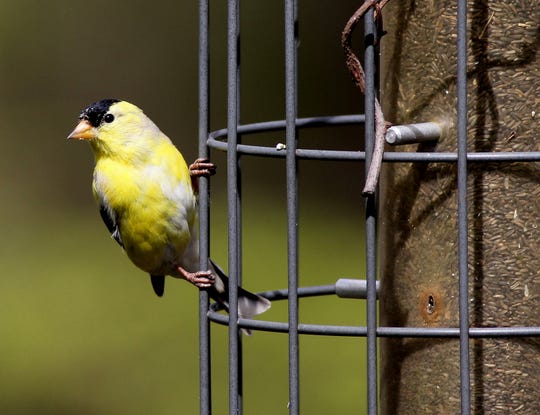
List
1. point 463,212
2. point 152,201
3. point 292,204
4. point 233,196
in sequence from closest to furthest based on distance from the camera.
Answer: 1. point 463,212
2. point 292,204
3. point 233,196
4. point 152,201

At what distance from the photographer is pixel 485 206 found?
3732 millimetres

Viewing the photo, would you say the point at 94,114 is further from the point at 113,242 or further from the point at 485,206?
the point at 113,242

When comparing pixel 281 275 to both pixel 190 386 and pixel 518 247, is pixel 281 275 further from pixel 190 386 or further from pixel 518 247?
pixel 518 247

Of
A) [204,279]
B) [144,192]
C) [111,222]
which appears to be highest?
[144,192]

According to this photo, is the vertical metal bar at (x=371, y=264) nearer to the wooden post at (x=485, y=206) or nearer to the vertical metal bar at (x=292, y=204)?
the vertical metal bar at (x=292, y=204)

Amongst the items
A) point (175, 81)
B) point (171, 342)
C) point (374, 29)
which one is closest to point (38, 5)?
point (175, 81)

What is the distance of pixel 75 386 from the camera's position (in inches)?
313

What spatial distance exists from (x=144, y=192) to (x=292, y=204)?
1356 millimetres

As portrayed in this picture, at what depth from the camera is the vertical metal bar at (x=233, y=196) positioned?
12.3 feet

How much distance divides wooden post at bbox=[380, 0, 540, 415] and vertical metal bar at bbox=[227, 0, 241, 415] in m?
0.54

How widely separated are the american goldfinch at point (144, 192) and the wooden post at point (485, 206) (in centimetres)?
95

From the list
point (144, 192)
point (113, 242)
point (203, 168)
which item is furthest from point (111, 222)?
point (113, 242)

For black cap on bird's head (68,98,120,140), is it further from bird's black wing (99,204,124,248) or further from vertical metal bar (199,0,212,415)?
vertical metal bar (199,0,212,415)

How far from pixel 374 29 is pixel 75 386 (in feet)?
15.9
